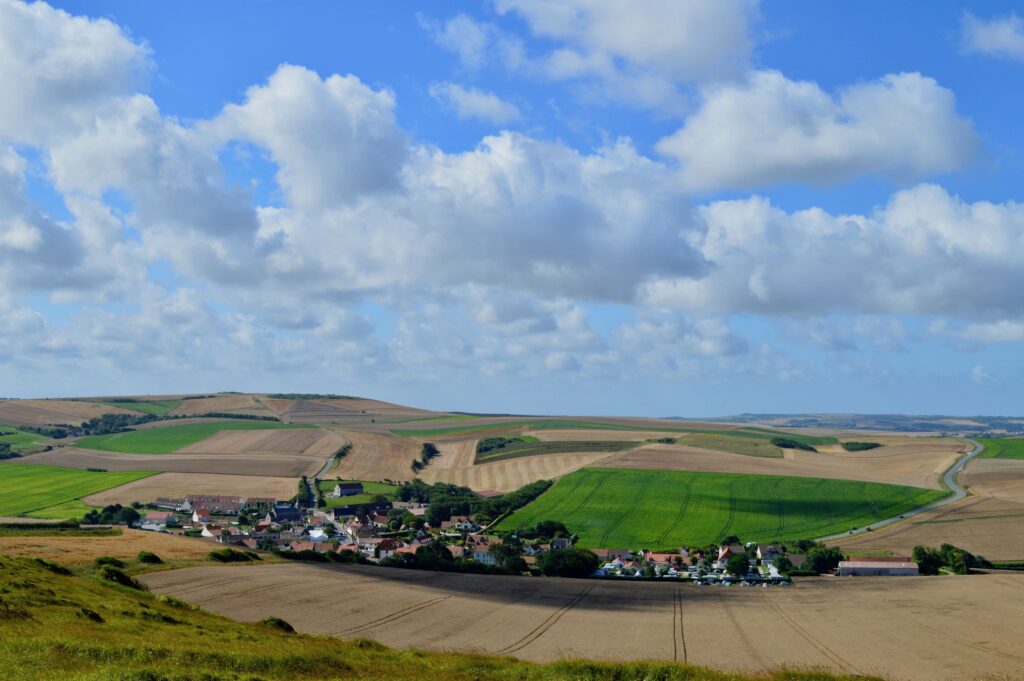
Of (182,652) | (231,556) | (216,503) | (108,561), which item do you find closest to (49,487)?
(216,503)

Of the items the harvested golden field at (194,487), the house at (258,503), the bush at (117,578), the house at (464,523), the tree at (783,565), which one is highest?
the bush at (117,578)

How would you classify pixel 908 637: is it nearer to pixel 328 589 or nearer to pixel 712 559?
pixel 328 589

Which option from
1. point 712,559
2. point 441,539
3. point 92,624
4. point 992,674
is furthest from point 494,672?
point 441,539

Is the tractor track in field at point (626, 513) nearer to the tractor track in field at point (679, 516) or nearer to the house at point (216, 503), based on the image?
the tractor track in field at point (679, 516)

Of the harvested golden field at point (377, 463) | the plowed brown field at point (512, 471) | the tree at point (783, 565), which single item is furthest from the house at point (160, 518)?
the tree at point (783, 565)

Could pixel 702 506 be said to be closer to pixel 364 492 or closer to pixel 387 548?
pixel 387 548

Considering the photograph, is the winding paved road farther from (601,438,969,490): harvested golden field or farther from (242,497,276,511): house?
(242,497,276,511): house
